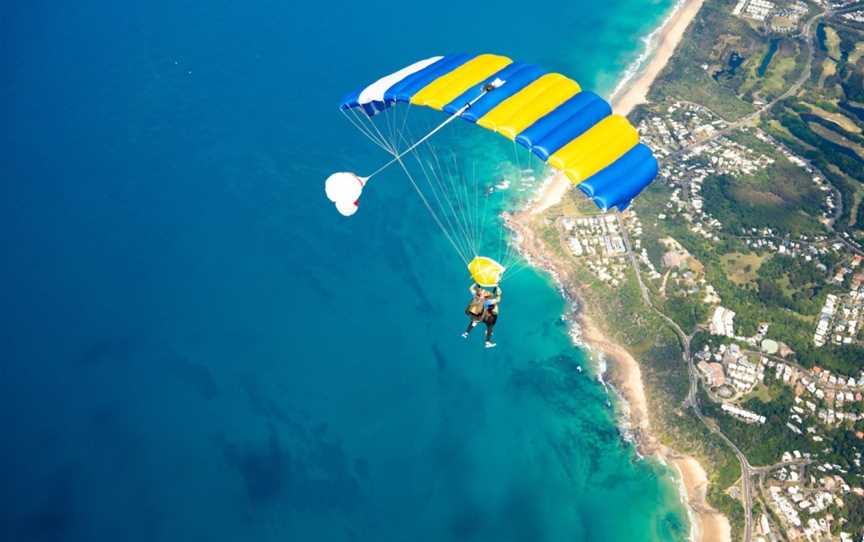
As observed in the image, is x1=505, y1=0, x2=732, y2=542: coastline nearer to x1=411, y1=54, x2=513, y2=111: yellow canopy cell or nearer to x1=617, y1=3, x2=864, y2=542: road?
x1=617, y1=3, x2=864, y2=542: road

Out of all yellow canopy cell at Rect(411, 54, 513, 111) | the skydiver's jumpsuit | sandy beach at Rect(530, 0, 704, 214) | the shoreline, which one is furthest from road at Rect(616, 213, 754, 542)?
yellow canopy cell at Rect(411, 54, 513, 111)

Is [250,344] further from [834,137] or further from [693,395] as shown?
[834,137]

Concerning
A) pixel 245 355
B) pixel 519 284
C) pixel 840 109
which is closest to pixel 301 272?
pixel 245 355

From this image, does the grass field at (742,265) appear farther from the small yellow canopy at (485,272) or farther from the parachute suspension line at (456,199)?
the small yellow canopy at (485,272)

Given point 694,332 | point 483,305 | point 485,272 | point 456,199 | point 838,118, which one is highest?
point 456,199

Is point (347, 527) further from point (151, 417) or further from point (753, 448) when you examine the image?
point (753, 448)

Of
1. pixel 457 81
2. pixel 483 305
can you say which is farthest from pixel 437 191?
pixel 483 305
